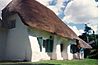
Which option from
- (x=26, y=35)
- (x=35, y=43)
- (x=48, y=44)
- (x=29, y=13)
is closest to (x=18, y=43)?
(x=26, y=35)

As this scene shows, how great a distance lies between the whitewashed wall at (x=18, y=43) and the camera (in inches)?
563

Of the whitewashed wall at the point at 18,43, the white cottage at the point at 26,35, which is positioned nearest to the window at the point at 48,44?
the white cottage at the point at 26,35

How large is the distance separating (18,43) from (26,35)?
0.93m

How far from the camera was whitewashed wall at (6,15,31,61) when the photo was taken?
14.3 m

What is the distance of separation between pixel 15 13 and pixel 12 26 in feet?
3.22

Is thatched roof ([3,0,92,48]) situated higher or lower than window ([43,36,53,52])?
higher

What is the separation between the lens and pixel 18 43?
14812 millimetres

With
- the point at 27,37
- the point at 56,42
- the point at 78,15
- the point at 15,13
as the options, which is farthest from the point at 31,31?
the point at 78,15

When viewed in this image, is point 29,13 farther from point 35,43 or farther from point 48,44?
point 48,44

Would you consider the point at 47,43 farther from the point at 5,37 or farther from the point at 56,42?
the point at 5,37

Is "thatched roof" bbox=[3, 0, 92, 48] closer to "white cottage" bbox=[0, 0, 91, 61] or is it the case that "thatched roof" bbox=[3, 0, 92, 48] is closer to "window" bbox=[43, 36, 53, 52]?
"white cottage" bbox=[0, 0, 91, 61]

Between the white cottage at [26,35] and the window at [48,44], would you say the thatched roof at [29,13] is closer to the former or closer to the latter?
the white cottage at [26,35]

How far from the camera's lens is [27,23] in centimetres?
1375

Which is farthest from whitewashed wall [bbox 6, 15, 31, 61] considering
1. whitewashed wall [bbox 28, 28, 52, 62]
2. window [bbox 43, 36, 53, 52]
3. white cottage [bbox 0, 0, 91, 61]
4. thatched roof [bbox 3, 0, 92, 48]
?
window [bbox 43, 36, 53, 52]
